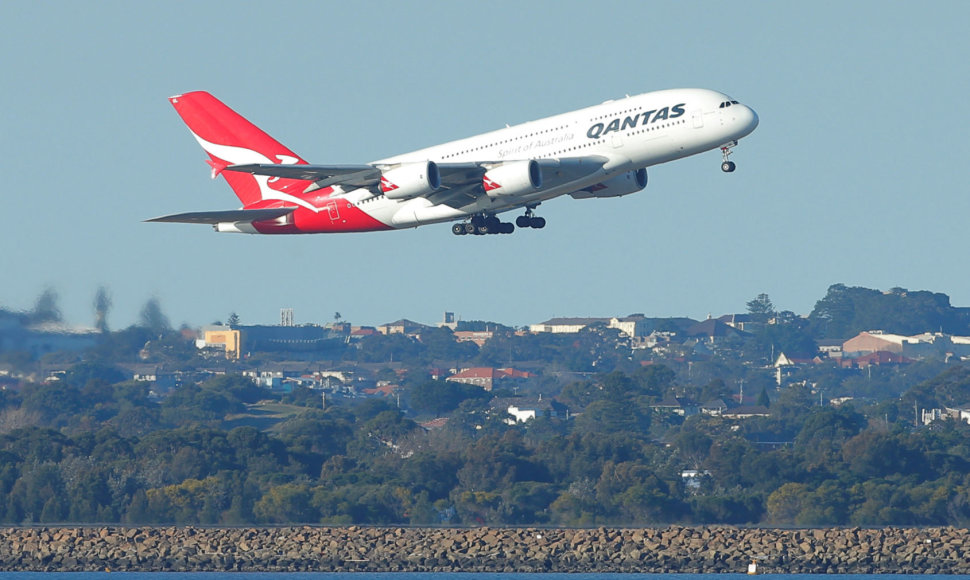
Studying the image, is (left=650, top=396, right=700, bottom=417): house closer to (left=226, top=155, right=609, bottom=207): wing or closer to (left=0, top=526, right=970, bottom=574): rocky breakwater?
(left=0, top=526, right=970, bottom=574): rocky breakwater

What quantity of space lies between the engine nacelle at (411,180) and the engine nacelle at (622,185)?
6947 mm

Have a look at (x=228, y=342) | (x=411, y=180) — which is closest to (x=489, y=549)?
(x=411, y=180)

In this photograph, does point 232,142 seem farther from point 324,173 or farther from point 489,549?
point 489,549

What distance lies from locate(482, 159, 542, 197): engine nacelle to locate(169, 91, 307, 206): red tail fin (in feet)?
37.8

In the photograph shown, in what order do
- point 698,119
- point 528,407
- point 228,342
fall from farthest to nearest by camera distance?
point 228,342 → point 528,407 → point 698,119

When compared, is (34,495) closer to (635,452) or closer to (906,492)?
(635,452)

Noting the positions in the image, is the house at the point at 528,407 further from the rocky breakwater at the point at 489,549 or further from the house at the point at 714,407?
the rocky breakwater at the point at 489,549

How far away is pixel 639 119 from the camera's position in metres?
56.5

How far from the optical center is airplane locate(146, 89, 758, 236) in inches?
2221

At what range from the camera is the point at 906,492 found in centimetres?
8744

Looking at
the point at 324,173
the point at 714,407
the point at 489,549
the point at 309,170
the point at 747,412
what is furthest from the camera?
the point at 714,407

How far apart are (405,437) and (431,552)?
136ft

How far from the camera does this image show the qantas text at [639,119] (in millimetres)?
56250

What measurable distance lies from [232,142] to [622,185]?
1785cm
